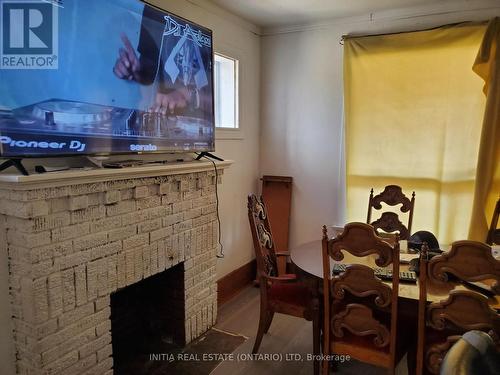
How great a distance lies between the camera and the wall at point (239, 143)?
10.7 feet

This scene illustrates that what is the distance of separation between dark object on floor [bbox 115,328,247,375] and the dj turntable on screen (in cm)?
163

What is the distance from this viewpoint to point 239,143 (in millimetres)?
3576

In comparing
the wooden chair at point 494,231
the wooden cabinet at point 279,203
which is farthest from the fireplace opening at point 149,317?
the wooden chair at point 494,231

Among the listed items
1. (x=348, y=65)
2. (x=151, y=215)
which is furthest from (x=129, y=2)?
(x=348, y=65)

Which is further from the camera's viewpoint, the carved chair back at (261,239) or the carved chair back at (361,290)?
the carved chair back at (261,239)

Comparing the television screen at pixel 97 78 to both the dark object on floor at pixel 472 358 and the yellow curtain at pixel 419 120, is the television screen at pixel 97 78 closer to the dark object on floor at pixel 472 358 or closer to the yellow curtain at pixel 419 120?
the yellow curtain at pixel 419 120

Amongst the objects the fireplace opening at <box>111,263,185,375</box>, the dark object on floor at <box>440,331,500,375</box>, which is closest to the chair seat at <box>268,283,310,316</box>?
the fireplace opening at <box>111,263,185,375</box>

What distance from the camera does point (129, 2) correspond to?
2.03 meters

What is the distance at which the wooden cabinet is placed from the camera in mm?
3836

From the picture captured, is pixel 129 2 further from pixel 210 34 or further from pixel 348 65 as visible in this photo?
pixel 348 65

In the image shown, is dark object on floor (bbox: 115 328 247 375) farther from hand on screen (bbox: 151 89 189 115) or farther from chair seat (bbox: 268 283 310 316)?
hand on screen (bbox: 151 89 189 115)

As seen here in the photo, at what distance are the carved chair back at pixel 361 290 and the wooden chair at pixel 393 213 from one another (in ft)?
3.66

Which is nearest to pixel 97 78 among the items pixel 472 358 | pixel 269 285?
pixel 269 285

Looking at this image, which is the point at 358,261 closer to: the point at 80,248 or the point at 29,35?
the point at 80,248
